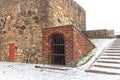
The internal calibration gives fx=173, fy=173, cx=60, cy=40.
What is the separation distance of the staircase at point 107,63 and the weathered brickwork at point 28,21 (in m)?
2.95

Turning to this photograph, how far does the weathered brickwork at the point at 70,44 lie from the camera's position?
287 inches

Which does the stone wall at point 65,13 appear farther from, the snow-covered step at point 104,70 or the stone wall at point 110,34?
the snow-covered step at point 104,70

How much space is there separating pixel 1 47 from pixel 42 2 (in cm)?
416

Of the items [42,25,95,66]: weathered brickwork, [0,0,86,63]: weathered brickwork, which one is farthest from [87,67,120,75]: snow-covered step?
[0,0,86,63]: weathered brickwork

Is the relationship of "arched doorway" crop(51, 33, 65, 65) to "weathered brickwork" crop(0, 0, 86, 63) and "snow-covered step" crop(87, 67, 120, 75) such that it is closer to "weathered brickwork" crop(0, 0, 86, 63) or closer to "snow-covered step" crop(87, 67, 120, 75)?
"weathered brickwork" crop(0, 0, 86, 63)

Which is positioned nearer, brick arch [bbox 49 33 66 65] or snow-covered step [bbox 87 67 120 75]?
snow-covered step [bbox 87 67 120 75]

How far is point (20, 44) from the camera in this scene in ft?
31.3

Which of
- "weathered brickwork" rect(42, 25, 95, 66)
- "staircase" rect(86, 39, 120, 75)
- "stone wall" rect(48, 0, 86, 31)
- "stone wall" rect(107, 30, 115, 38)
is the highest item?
"stone wall" rect(48, 0, 86, 31)

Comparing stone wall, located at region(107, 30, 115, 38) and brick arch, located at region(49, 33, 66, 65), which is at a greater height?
stone wall, located at region(107, 30, 115, 38)

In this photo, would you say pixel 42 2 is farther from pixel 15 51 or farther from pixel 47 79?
pixel 47 79

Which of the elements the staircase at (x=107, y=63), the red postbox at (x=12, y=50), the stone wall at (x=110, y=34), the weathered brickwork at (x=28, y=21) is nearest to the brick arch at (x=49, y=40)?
the weathered brickwork at (x=28, y=21)

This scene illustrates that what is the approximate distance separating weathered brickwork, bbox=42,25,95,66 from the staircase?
2.82ft

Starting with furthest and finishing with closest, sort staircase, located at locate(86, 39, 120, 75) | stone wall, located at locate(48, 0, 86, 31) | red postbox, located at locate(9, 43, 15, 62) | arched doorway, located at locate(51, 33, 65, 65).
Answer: red postbox, located at locate(9, 43, 15, 62)
stone wall, located at locate(48, 0, 86, 31)
arched doorway, located at locate(51, 33, 65, 65)
staircase, located at locate(86, 39, 120, 75)

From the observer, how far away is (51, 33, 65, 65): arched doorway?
8.00 m
